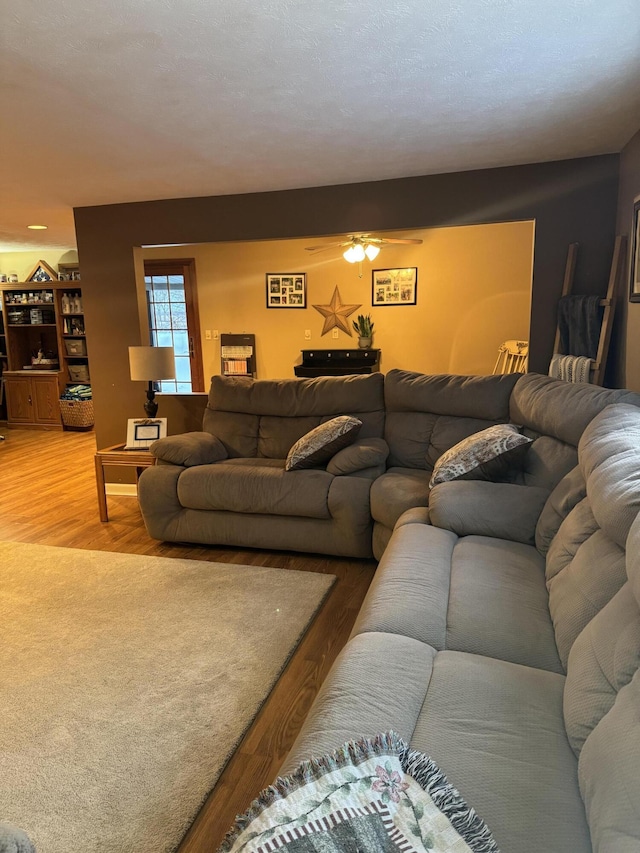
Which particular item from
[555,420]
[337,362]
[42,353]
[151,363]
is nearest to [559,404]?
[555,420]

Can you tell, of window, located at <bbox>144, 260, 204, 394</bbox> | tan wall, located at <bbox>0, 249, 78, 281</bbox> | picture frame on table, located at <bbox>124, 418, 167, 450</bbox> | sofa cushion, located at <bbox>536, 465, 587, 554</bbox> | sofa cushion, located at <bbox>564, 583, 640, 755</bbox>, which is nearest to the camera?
sofa cushion, located at <bbox>564, 583, 640, 755</bbox>

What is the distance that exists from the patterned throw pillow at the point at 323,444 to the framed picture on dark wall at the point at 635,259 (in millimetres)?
1648

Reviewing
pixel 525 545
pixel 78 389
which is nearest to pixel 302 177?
pixel 525 545

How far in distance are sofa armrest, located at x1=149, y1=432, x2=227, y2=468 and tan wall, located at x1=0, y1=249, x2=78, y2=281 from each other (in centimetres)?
519

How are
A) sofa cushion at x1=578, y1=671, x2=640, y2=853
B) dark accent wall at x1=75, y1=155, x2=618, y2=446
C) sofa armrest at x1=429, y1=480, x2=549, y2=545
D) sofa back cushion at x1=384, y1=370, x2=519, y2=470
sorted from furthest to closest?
dark accent wall at x1=75, y1=155, x2=618, y2=446 < sofa back cushion at x1=384, y1=370, x2=519, y2=470 < sofa armrest at x1=429, y1=480, x2=549, y2=545 < sofa cushion at x1=578, y1=671, x2=640, y2=853

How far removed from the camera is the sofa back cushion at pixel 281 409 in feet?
12.2

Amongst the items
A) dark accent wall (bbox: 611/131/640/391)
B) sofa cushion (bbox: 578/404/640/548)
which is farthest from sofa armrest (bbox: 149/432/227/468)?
dark accent wall (bbox: 611/131/640/391)

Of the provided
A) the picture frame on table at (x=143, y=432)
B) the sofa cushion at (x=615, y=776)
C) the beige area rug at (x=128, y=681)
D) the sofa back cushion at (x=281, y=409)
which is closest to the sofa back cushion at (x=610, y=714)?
the sofa cushion at (x=615, y=776)

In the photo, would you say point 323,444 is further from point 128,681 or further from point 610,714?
point 610,714

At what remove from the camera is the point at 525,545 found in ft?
7.47

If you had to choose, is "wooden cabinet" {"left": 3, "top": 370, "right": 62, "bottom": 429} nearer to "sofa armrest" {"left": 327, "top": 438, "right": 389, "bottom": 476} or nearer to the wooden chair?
"sofa armrest" {"left": 327, "top": 438, "right": 389, "bottom": 476}

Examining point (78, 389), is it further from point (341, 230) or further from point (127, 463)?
point (341, 230)

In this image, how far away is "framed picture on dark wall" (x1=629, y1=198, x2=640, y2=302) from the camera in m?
2.81

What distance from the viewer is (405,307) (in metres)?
6.42
